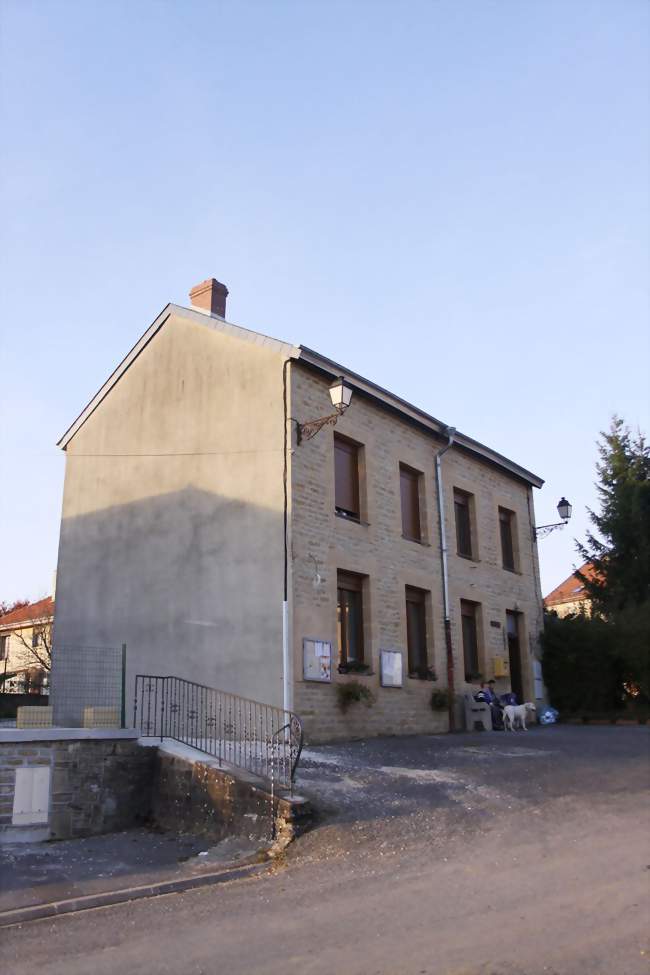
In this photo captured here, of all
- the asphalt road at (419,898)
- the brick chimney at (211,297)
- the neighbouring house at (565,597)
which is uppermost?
the brick chimney at (211,297)

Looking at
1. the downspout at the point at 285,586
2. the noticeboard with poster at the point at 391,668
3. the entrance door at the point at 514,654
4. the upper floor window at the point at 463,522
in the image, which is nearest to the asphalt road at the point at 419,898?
the downspout at the point at 285,586

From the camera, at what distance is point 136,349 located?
59.8ft

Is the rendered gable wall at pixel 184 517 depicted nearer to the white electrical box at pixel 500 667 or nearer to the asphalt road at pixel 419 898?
the asphalt road at pixel 419 898

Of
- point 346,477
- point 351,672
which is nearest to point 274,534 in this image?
point 346,477

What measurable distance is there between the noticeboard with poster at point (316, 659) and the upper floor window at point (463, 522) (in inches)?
249

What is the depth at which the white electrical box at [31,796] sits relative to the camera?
382 inches

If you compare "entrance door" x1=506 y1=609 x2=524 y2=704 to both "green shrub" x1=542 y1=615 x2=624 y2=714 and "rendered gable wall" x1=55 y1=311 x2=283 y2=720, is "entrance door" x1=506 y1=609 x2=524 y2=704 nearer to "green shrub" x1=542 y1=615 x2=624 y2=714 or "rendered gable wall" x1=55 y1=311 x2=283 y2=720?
"green shrub" x1=542 y1=615 x2=624 y2=714

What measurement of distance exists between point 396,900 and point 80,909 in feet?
8.38

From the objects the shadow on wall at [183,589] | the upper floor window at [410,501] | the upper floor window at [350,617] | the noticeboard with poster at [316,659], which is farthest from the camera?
the upper floor window at [410,501]

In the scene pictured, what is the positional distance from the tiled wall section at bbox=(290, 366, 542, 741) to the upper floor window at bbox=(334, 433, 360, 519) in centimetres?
20

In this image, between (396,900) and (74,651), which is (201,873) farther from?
(74,651)

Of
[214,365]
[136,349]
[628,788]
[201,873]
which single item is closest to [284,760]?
[201,873]

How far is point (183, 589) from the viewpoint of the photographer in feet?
50.3

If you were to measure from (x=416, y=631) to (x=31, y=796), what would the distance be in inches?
364
